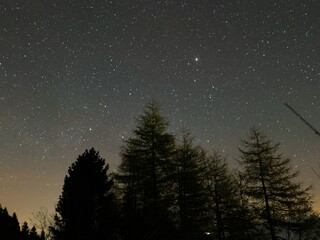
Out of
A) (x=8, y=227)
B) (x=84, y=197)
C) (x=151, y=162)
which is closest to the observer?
(x=84, y=197)

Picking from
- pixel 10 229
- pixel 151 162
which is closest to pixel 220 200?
pixel 151 162

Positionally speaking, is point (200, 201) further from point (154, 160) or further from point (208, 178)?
point (154, 160)

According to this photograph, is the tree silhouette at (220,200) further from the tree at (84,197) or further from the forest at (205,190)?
the tree at (84,197)

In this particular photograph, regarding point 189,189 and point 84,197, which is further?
point 189,189

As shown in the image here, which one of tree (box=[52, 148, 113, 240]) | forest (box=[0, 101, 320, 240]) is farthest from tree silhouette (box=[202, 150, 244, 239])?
tree (box=[52, 148, 113, 240])

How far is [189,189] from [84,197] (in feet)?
39.6

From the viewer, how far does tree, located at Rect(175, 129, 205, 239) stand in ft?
68.7

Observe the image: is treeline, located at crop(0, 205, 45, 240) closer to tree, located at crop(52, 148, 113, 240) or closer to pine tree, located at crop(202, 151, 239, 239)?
tree, located at crop(52, 148, 113, 240)

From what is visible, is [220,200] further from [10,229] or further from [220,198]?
[10,229]

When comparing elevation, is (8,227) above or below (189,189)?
below

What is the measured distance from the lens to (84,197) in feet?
38.1

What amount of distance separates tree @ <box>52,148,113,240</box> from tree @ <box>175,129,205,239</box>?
743cm

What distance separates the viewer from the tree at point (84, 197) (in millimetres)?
11570

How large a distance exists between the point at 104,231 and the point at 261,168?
46.7 feet
